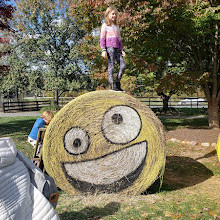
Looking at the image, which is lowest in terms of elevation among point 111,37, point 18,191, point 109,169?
point 109,169

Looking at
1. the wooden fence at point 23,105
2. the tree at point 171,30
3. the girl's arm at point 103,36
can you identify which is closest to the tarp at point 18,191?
the girl's arm at point 103,36

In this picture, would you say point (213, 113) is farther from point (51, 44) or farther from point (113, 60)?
point (51, 44)

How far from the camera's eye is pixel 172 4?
798 cm

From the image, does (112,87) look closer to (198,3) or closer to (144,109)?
(144,109)

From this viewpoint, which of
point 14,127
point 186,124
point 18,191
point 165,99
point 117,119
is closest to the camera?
point 18,191

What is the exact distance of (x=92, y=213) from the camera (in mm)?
3734

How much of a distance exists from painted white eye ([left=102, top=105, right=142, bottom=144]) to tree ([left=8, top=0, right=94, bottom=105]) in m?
17.4

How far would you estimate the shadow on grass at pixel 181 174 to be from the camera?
5016 mm

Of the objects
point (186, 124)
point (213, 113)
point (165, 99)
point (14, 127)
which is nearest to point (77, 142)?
point (213, 113)

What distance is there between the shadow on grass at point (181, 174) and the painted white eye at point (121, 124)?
1.19 metres

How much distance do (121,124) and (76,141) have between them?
791 millimetres

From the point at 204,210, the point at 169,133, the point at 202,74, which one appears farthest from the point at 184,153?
the point at 204,210

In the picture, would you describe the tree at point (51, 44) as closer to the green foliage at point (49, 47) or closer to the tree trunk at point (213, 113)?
the green foliage at point (49, 47)

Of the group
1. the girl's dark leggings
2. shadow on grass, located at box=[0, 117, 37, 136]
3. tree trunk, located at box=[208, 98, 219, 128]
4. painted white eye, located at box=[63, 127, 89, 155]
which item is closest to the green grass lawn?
painted white eye, located at box=[63, 127, 89, 155]
